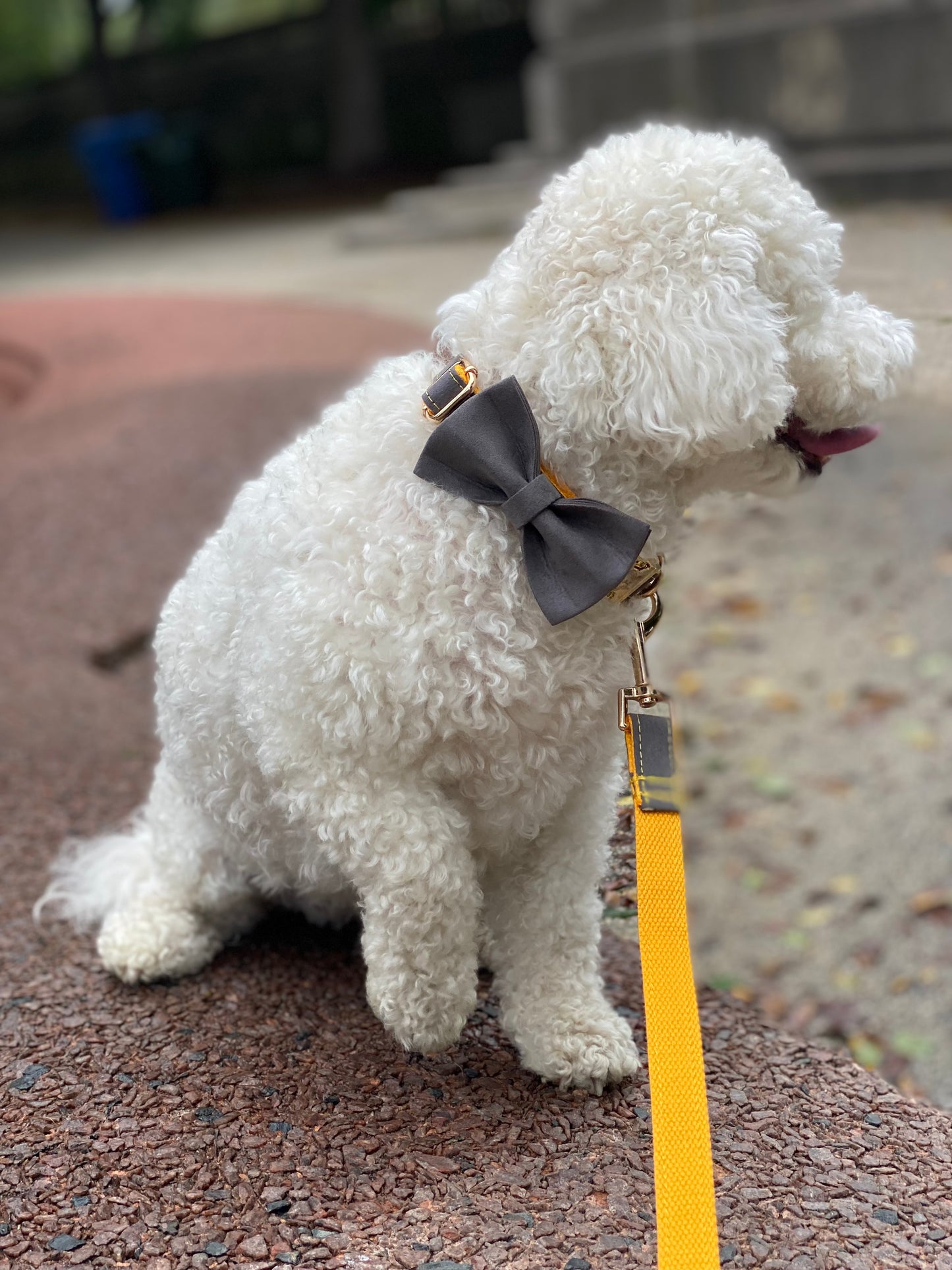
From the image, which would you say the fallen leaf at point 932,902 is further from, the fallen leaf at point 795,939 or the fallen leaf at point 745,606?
the fallen leaf at point 745,606

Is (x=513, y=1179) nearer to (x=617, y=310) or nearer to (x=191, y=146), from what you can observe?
(x=617, y=310)

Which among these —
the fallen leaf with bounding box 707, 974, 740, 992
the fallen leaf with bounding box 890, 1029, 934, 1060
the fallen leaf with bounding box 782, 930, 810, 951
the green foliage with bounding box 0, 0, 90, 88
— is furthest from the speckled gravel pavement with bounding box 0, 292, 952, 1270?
the green foliage with bounding box 0, 0, 90, 88

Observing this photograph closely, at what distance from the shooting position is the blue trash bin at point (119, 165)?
58.5 ft

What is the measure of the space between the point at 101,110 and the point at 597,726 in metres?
24.9

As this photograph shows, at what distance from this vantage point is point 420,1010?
210cm

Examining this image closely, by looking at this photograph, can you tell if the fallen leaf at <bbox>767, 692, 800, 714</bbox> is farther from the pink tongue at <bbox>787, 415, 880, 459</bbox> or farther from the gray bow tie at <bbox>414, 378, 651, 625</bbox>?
the gray bow tie at <bbox>414, 378, 651, 625</bbox>

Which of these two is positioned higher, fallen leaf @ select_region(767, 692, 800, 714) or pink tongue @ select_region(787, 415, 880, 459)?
pink tongue @ select_region(787, 415, 880, 459)

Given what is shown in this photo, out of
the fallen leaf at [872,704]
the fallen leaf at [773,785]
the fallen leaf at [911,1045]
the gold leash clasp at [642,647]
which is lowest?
the fallen leaf at [773,785]

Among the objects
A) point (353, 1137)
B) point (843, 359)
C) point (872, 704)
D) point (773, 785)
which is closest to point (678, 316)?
point (843, 359)

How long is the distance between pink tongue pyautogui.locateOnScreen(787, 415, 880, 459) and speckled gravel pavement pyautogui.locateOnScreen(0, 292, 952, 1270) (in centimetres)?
123

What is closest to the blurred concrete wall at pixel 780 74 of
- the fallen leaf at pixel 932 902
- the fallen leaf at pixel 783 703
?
the fallen leaf at pixel 783 703

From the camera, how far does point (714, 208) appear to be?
182cm

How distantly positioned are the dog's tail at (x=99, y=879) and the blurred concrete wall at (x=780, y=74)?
7.45 meters

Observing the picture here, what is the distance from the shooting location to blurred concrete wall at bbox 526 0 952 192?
29.0 feet
